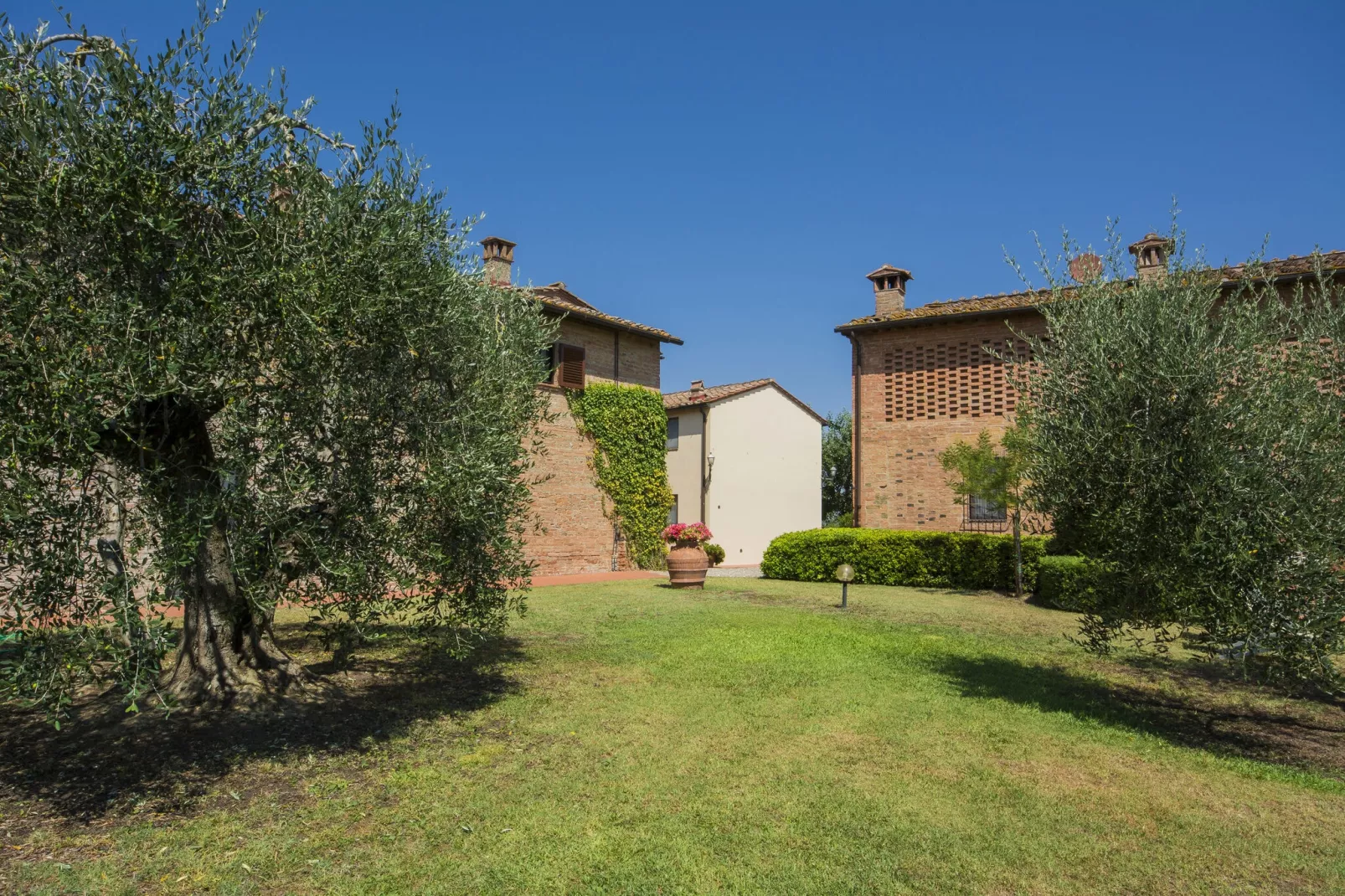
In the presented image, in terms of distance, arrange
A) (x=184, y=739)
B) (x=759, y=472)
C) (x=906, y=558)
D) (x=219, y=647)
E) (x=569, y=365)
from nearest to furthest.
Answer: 1. (x=184, y=739)
2. (x=219, y=647)
3. (x=906, y=558)
4. (x=569, y=365)
5. (x=759, y=472)

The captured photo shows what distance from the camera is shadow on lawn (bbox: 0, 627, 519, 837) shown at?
5555 millimetres

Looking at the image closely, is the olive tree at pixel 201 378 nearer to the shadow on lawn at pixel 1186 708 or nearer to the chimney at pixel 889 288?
the shadow on lawn at pixel 1186 708

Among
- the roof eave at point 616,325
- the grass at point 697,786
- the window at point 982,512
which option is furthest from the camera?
the roof eave at point 616,325

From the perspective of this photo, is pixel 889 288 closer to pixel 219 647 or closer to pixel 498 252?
pixel 498 252

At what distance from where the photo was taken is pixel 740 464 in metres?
30.1

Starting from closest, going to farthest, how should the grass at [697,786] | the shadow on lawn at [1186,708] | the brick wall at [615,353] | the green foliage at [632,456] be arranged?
the grass at [697,786]
the shadow on lawn at [1186,708]
the brick wall at [615,353]
the green foliage at [632,456]

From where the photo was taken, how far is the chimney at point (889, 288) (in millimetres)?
23828

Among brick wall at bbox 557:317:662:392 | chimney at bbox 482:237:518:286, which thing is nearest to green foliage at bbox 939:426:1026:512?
brick wall at bbox 557:317:662:392

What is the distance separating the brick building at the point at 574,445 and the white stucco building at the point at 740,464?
4.77 m

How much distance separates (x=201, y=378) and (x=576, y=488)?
1800 cm

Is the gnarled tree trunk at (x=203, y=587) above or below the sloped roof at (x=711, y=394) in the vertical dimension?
below

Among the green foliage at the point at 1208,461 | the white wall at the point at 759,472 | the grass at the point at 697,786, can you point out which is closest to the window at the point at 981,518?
the white wall at the point at 759,472

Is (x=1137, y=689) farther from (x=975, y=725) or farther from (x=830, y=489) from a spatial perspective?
(x=830, y=489)

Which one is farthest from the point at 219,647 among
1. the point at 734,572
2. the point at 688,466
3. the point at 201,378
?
the point at 688,466
